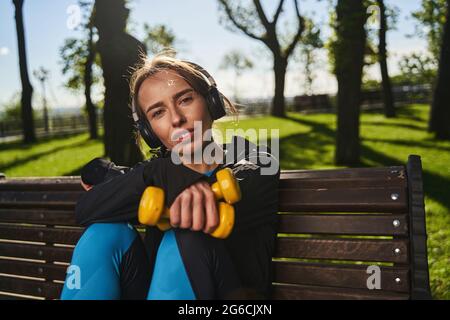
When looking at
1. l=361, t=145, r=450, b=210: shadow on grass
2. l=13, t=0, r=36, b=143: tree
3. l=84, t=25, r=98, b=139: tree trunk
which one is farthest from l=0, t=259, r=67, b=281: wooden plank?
l=84, t=25, r=98, b=139: tree trunk

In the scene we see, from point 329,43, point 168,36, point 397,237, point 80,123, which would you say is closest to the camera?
point 397,237

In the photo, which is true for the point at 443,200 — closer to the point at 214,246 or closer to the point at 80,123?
the point at 214,246

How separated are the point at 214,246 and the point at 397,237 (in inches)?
33.0

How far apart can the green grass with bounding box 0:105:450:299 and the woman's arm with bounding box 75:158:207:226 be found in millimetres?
567

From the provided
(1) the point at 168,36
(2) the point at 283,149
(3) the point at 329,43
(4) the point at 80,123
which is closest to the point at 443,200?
(3) the point at 329,43

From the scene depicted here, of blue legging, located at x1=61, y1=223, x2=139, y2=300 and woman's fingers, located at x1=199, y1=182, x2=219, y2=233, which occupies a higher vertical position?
woman's fingers, located at x1=199, y1=182, x2=219, y2=233

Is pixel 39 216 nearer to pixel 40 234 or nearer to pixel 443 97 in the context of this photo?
pixel 40 234

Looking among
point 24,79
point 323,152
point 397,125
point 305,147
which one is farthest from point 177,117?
point 24,79

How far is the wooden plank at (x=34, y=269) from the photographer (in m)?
2.89

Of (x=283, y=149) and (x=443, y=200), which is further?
(x=283, y=149)

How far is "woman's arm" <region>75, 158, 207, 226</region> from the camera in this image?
2041 millimetres

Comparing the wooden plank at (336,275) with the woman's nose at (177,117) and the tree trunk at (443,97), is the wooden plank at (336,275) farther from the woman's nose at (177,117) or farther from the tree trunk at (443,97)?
the tree trunk at (443,97)

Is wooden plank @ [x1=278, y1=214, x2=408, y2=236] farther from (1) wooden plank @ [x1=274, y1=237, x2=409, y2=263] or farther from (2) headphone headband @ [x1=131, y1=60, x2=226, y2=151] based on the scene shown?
(2) headphone headband @ [x1=131, y1=60, x2=226, y2=151]
